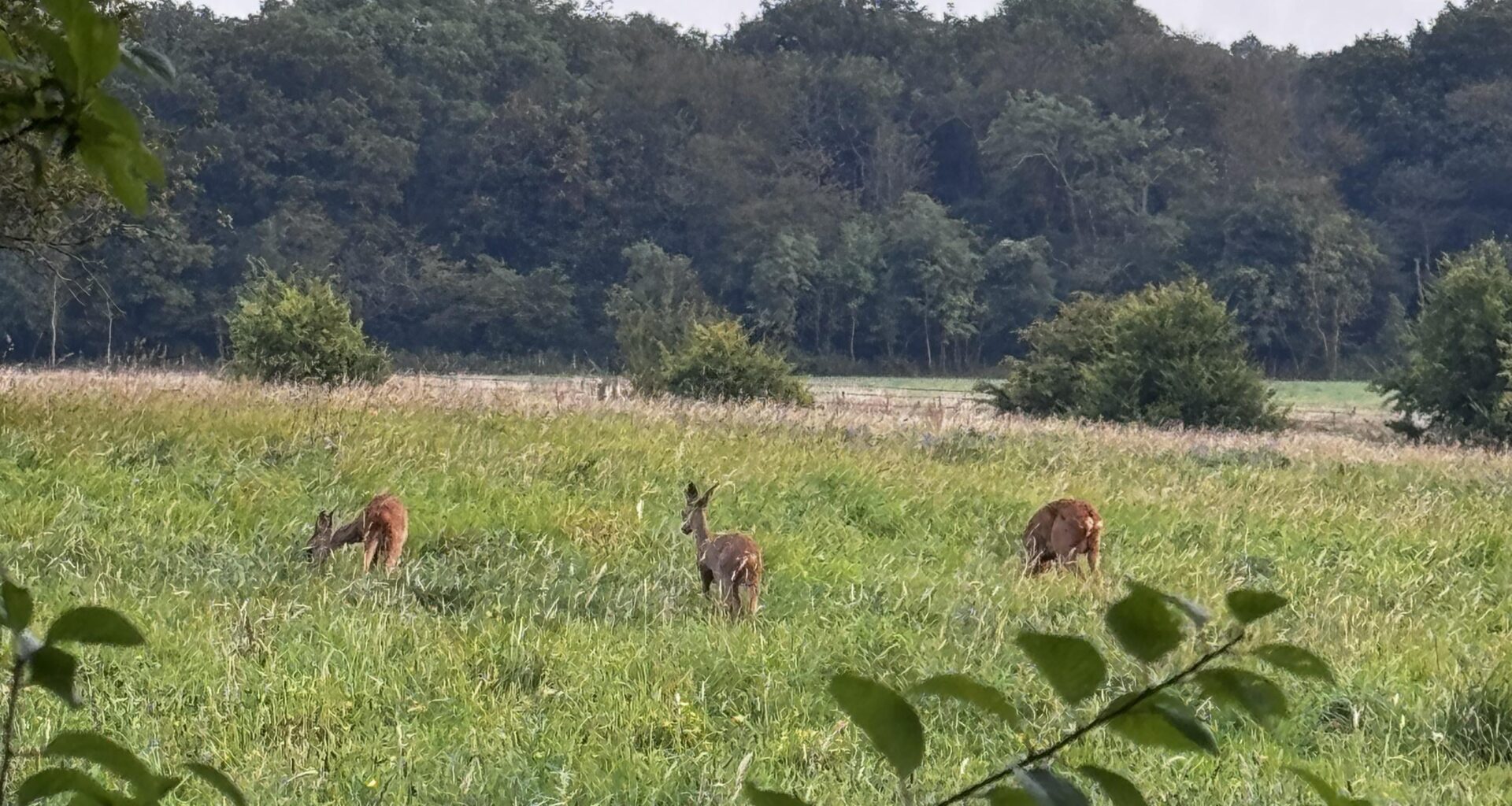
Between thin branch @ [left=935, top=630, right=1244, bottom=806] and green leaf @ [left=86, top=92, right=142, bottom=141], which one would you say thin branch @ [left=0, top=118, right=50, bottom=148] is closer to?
green leaf @ [left=86, top=92, right=142, bottom=141]

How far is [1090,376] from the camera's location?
2203 cm

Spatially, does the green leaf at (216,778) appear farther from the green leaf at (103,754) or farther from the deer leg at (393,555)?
the deer leg at (393,555)

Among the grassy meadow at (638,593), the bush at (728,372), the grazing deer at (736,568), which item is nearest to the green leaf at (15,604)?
the grassy meadow at (638,593)

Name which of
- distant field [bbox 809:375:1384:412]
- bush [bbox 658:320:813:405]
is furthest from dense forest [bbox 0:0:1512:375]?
bush [bbox 658:320:813:405]

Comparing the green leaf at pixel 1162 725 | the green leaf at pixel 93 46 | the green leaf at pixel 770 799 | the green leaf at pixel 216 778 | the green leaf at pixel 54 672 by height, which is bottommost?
the green leaf at pixel 770 799

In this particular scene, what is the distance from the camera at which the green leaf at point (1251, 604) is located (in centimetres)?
63

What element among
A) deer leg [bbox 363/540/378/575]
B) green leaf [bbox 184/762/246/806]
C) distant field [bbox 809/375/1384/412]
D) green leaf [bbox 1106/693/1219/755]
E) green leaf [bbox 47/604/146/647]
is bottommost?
distant field [bbox 809/375/1384/412]

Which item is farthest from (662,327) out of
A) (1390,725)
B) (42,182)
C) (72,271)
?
(42,182)

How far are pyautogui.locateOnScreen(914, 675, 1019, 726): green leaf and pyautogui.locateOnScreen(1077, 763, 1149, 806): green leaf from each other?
0.17 ft

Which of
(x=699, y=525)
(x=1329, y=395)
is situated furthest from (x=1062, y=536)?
(x=1329, y=395)

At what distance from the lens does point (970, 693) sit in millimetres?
680

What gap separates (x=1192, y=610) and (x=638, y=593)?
5936 mm

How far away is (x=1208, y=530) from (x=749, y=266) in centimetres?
4310

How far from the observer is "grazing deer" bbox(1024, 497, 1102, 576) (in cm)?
741
